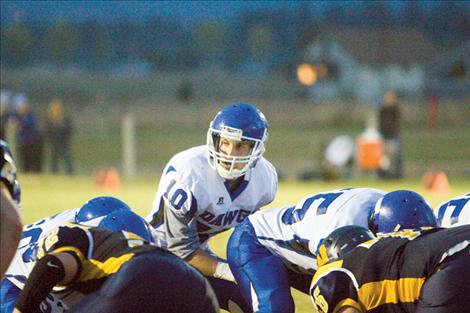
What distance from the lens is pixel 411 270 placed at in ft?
12.8

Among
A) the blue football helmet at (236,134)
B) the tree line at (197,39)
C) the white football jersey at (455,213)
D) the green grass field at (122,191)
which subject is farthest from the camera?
the tree line at (197,39)

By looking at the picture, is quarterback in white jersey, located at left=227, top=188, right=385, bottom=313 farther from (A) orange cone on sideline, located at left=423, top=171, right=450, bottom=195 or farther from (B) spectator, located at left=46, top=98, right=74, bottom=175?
(B) spectator, located at left=46, top=98, right=74, bottom=175

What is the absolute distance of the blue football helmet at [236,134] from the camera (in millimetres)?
5727

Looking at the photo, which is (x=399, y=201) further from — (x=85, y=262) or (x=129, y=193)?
(x=129, y=193)

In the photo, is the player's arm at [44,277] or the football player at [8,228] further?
the player's arm at [44,277]

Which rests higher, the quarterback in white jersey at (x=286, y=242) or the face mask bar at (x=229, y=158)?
the face mask bar at (x=229, y=158)

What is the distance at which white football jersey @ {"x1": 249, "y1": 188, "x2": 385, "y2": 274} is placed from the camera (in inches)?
192

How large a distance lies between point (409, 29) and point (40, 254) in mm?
54496

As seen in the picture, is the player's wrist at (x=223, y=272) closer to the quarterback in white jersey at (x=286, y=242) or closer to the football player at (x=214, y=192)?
the football player at (x=214, y=192)

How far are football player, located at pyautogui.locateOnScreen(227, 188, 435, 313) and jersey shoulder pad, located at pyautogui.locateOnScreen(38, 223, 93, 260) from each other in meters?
1.35

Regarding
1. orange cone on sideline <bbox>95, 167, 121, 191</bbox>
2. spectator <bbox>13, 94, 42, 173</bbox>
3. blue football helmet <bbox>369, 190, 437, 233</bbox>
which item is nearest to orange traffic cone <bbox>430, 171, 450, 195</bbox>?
orange cone on sideline <bbox>95, 167, 121, 191</bbox>

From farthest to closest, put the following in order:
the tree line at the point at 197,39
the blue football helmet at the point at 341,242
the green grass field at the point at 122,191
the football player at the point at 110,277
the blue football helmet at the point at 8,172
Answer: the tree line at the point at 197,39 → the green grass field at the point at 122,191 → the blue football helmet at the point at 341,242 → the football player at the point at 110,277 → the blue football helmet at the point at 8,172

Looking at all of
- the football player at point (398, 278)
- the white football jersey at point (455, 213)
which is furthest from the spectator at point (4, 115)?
the football player at point (398, 278)

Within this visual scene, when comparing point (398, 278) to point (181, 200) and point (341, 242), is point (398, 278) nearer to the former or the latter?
point (341, 242)
